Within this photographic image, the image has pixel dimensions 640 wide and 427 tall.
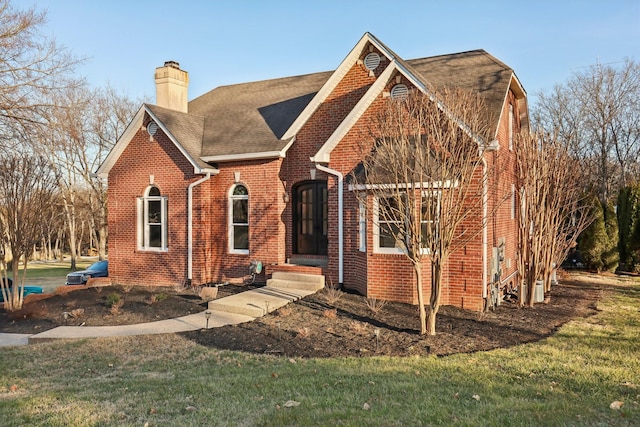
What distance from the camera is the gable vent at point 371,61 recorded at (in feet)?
42.0

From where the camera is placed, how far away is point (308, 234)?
14.1m

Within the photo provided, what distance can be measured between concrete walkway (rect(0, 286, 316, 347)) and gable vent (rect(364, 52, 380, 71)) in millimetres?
6646

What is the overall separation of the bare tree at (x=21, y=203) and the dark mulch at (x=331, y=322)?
1.43 metres

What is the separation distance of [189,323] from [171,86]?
10302 mm

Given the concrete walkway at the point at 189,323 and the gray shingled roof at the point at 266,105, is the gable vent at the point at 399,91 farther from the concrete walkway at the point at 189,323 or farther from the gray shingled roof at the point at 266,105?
the concrete walkway at the point at 189,323

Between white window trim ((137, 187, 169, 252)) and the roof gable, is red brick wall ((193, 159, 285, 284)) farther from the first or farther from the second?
white window trim ((137, 187, 169, 252))

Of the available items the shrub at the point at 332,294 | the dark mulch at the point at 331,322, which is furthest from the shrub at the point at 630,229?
the shrub at the point at 332,294

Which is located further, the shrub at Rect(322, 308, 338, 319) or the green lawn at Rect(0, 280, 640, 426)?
the shrub at Rect(322, 308, 338, 319)

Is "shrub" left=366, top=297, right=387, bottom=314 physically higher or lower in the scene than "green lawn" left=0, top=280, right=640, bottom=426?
higher

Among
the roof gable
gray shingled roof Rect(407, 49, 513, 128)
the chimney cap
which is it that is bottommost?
the roof gable

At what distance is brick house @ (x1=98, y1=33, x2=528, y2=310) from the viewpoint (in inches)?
453

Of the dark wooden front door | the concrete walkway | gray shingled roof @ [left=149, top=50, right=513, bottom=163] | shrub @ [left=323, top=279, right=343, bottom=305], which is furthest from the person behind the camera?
the dark wooden front door

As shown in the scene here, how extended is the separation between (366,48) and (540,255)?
7.31 meters

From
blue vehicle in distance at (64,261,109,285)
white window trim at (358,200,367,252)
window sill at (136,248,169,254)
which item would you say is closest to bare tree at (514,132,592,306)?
white window trim at (358,200,367,252)
